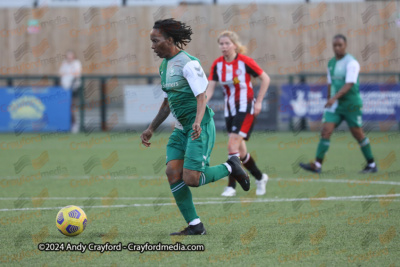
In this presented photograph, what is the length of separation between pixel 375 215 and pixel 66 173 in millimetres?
6452

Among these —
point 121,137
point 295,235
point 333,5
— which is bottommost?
point 121,137

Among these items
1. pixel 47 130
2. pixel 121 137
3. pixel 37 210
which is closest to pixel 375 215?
pixel 37 210

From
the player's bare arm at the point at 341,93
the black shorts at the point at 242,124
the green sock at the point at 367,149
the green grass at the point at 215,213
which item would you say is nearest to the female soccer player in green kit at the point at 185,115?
the green grass at the point at 215,213

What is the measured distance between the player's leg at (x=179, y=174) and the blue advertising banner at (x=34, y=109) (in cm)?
1437

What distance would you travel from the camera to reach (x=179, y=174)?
671cm

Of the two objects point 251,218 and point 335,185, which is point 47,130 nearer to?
point 335,185

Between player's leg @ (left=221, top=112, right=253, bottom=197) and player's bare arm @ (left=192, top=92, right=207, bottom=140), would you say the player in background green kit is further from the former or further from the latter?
player's bare arm @ (left=192, top=92, right=207, bottom=140)

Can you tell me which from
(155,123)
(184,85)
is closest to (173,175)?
(155,123)

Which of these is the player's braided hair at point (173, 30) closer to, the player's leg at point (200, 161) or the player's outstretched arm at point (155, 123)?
the player's outstretched arm at point (155, 123)

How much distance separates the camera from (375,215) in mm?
7605

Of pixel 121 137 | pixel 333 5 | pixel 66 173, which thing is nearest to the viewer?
pixel 66 173

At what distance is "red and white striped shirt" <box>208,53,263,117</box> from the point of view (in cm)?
963

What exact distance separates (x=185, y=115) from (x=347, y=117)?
5.94 m

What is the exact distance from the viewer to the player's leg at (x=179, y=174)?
6.69 m
